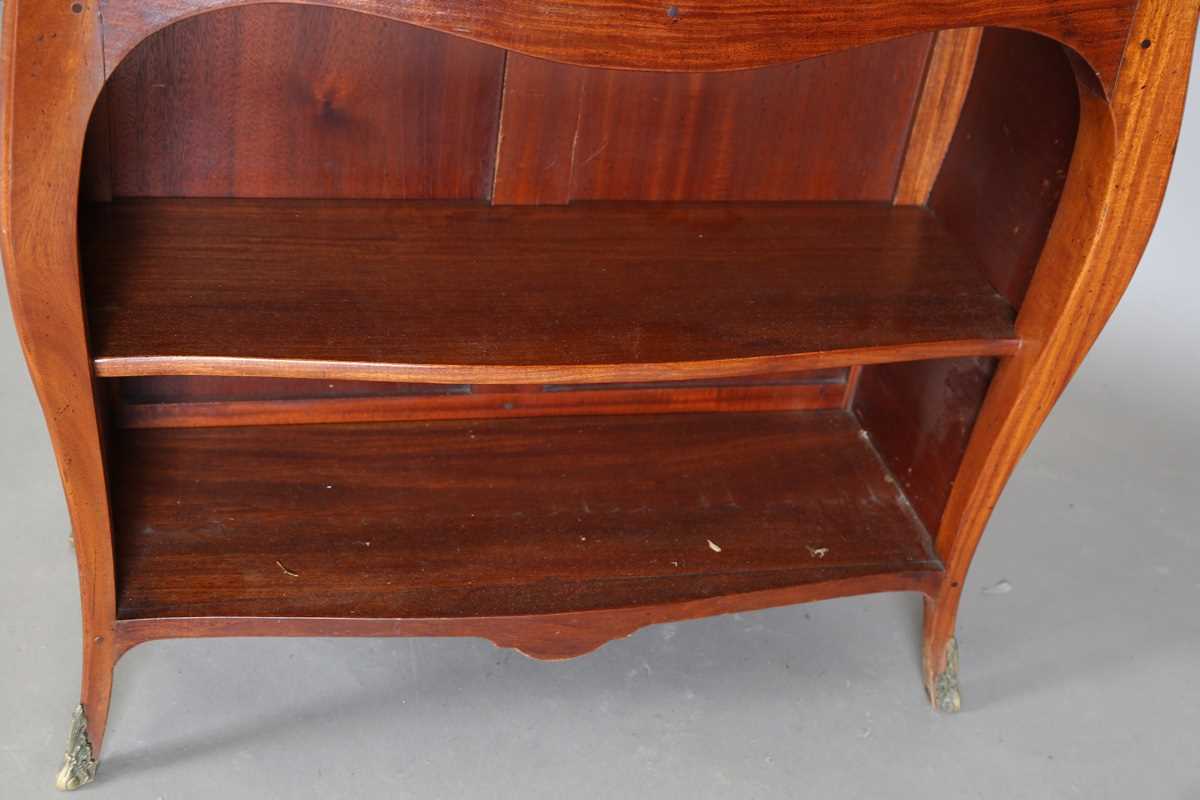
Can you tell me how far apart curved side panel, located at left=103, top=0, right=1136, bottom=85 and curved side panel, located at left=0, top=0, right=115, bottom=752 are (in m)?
0.05

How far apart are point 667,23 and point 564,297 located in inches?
17.4

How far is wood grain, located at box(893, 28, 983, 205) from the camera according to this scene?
1.90m

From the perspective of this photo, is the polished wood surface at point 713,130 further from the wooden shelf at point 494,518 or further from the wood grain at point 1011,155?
the wooden shelf at point 494,518

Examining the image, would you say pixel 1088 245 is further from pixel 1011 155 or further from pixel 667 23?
pixel 667 23

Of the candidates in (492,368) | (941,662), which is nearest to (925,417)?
(941,662)

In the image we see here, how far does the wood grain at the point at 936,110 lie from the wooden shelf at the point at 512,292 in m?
0.11

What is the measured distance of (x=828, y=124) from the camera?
6.35 ft

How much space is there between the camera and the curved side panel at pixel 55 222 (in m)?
1.21

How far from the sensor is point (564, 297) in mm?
1665

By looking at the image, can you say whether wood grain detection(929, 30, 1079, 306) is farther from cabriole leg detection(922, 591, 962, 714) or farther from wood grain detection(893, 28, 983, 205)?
cabriole leg detection(922, 591, 962, 714)

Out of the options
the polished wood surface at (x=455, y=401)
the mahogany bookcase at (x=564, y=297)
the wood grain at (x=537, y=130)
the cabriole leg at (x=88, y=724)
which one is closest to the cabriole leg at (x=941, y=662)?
the mahogany bookcase at (x=564, y=297)

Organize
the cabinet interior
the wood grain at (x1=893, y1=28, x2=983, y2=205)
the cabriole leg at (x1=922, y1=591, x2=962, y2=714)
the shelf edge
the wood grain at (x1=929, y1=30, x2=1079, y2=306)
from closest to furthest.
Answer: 1. the shelf edge
2. the cabinet interior
3. the wood grain at (x1=929, y1=30, x2=1079, y2=306)
4. the wood grain at (x1=893, y1=28, x2=983, y2=205)
5. the cabriole leg at (x1=922, y1=591, x2=962, y2=714)

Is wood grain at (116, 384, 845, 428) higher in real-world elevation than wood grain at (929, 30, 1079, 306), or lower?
lower

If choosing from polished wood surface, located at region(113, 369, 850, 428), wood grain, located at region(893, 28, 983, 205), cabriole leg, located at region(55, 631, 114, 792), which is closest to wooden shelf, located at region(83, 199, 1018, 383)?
wood grain, located at region(893, 28, 983, 205)
